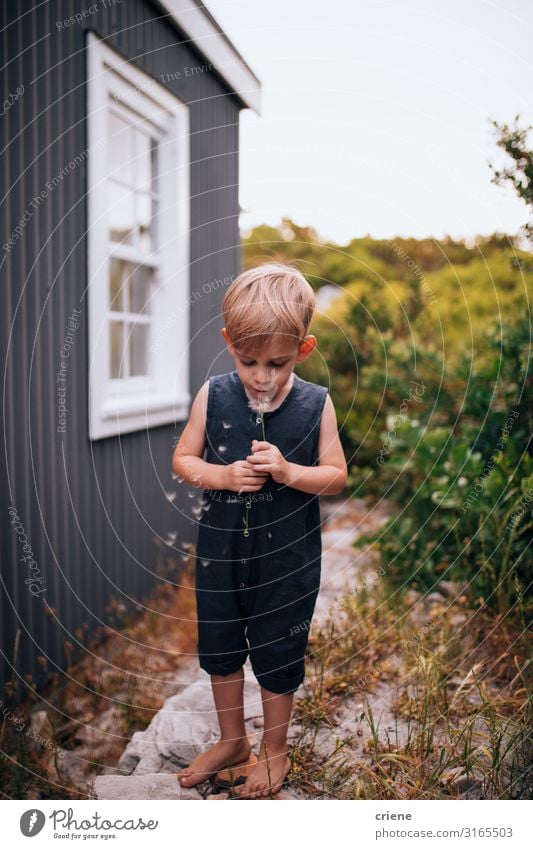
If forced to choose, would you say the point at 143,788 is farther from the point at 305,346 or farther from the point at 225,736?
the point at 305,346

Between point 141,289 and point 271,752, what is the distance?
2582 millimetres

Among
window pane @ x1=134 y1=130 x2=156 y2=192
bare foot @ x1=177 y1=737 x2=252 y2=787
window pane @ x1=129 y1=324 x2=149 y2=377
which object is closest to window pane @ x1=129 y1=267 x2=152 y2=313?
window pane @ x1=129 y1=324 x2=149 y2=377

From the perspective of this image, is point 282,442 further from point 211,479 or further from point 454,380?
point 454,380

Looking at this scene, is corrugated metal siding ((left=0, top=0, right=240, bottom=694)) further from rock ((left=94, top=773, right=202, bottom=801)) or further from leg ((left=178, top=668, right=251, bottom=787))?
leg ((left=178, top=668, right=251, bottom=787))

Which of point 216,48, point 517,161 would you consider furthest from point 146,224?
point 517,161

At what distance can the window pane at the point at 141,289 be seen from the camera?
3682 millimetres

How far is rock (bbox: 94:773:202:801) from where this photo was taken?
1904 millimetres

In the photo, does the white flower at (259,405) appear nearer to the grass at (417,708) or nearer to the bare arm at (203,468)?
the bare arm at (203,468)

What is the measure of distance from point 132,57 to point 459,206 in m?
1.53

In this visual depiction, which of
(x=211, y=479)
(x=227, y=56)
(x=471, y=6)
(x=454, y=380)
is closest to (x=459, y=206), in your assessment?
(x=471, y=6)

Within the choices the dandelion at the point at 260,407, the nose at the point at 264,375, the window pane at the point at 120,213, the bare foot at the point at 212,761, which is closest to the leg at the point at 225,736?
the bare foot at the point at 212,761

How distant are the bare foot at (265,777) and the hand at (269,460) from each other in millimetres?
804

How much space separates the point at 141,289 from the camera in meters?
3.74

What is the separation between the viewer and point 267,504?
5.85ft
